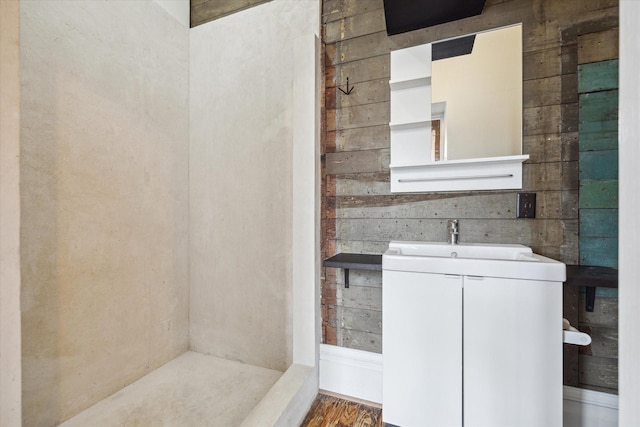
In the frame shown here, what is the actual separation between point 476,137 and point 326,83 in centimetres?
93

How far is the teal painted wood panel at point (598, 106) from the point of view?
1.31m

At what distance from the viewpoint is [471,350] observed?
47.7 inches

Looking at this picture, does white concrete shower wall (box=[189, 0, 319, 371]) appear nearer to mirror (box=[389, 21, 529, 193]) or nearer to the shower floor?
the shower floor

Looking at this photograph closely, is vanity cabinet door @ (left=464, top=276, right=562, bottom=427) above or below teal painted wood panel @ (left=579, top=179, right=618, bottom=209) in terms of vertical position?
below

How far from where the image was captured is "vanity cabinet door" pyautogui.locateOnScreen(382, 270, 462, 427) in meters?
1.24

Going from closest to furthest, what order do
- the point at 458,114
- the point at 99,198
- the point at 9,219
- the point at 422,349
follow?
the point at 9,219, the point at 422,349, the point at 458,114, the point at 99,198

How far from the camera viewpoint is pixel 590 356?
1.36 m

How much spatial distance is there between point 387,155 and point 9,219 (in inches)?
61.5

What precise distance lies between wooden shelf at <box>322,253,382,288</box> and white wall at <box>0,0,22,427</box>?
1.14 m

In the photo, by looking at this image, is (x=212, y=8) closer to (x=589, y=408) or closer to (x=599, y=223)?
(x=599, y=223)

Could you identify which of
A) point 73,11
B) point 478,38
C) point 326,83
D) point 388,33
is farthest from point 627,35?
point 73,11

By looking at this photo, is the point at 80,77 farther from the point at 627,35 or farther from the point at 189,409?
the point at 627,35

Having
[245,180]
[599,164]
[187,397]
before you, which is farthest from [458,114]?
[187,397]

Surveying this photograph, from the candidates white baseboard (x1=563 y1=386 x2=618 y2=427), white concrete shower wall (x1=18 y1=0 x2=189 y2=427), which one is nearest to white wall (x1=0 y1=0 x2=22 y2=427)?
white concrete shower wall (x1=18 y1=0 x2=189 y2=427)
